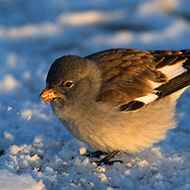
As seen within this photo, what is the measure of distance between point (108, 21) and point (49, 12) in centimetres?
191

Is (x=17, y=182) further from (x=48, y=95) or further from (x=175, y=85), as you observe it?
(x=175, y=85)

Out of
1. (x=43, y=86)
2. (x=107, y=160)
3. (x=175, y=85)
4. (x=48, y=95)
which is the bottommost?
(x=107, y=160)

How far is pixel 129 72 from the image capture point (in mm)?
4094

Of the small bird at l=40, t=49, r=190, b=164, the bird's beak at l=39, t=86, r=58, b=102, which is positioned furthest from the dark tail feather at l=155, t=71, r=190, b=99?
the bird's beak at l=39, t=86, r=58, b=102

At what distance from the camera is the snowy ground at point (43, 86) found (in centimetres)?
360

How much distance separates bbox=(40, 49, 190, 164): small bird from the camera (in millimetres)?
3805

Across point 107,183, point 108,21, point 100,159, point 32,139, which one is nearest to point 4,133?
point 32,139

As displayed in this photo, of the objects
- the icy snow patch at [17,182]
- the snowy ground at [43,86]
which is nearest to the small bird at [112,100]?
the snowy ground at [43,86]

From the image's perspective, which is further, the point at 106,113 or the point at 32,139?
the point at 32,139

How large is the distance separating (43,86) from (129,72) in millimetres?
2760

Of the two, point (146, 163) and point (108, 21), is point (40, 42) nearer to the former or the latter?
point (108, 21)

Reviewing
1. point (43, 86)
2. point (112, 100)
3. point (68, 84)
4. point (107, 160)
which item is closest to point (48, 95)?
point (68, 84)

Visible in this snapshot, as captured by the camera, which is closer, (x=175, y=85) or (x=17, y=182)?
(x=17, y=182)

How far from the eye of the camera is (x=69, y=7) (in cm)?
1016
